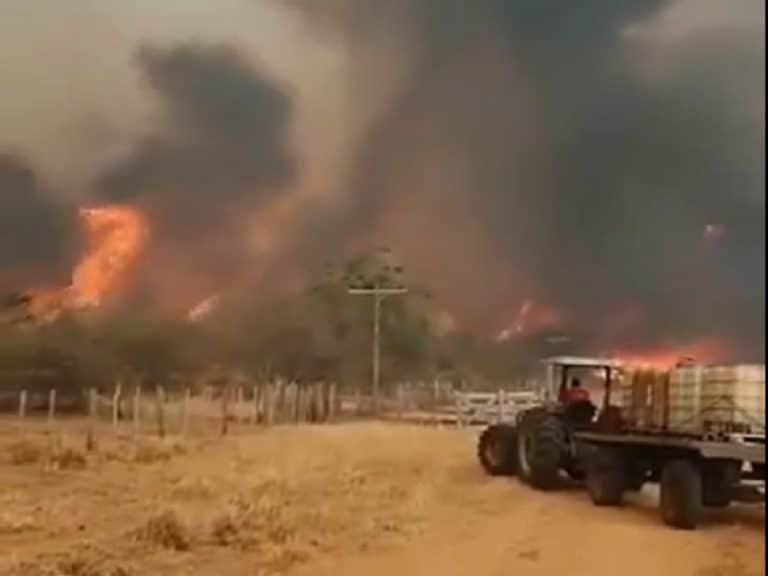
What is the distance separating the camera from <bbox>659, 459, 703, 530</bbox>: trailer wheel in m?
4.71

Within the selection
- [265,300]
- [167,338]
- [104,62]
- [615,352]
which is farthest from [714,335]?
[104,62]

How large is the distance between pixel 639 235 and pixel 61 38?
71.9 inches

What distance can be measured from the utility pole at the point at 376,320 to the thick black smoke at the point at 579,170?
159 millimetres

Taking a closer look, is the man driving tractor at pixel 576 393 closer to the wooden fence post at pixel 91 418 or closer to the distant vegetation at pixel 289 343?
the distant vegetation at pixel 289 343

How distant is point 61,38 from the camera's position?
2900 millimetres

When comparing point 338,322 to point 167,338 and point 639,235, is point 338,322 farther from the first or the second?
point 639,235

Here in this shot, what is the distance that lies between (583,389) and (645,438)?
1.80ft

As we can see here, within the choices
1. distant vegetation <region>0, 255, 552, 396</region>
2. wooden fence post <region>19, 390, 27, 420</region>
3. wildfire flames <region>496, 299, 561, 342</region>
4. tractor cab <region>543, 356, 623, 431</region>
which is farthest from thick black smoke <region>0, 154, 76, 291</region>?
tractor cab <region>543, 356, 623, 431</region>

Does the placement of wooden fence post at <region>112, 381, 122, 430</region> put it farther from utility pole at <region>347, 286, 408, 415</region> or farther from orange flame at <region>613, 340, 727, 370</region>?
orange flame at <region>613, 340, 727, 370</region>

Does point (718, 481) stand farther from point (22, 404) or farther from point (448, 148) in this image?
point (22, 404)

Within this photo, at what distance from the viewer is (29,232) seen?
2844mm

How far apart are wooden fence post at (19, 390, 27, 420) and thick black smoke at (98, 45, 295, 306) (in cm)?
43

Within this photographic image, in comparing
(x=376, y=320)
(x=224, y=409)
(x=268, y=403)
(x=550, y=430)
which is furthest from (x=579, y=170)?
(x=550, y=430)

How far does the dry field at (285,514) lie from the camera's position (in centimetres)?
286
